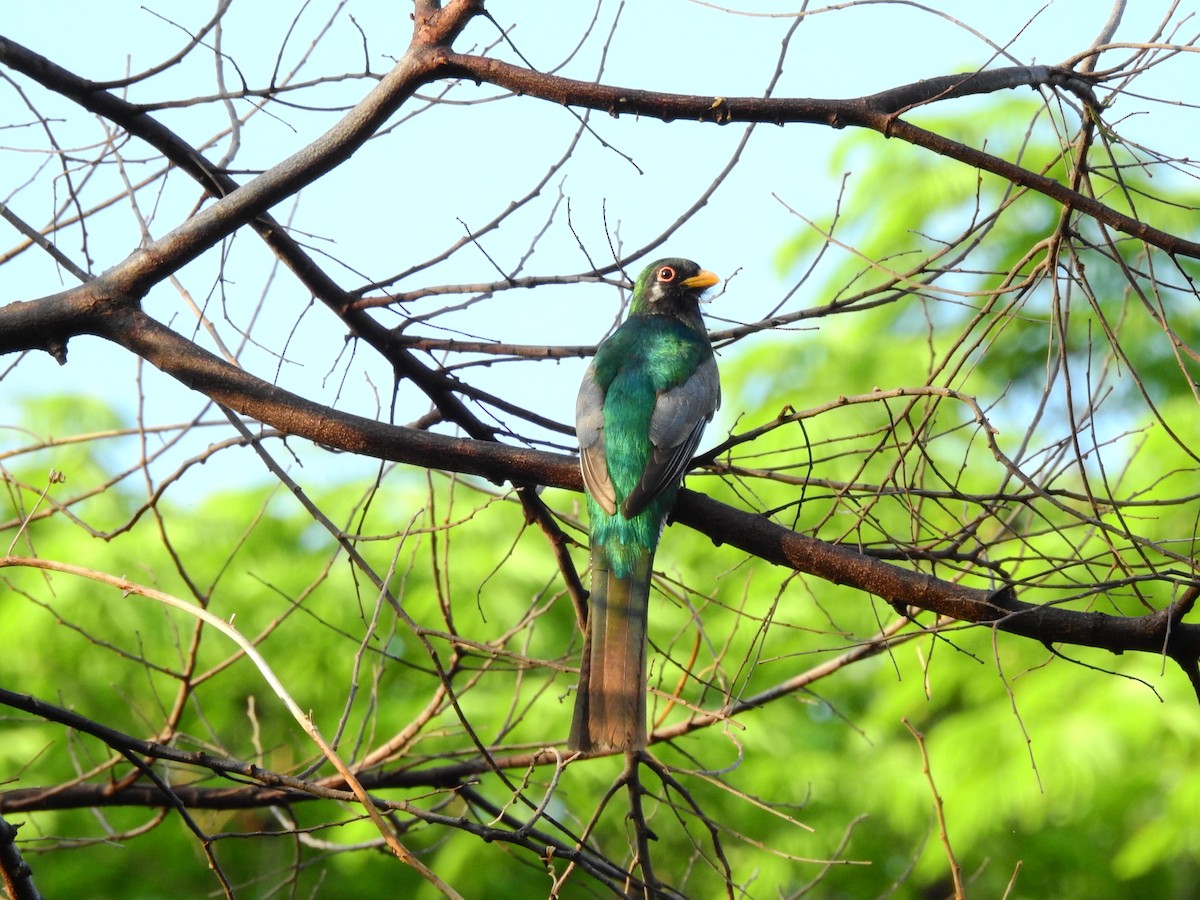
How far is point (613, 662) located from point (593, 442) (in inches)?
38.8

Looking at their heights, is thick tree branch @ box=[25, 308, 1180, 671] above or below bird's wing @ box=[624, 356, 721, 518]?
below

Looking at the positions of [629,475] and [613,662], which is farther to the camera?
[629,475]

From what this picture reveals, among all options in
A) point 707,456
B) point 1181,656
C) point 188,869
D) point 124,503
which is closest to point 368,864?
point 188,869

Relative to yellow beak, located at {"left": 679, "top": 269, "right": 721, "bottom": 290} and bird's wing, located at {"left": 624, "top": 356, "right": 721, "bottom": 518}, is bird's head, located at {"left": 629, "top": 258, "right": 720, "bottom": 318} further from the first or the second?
bird's wing, located at {"left": 624, "top": 356, "right": 721, "bottom": 518}

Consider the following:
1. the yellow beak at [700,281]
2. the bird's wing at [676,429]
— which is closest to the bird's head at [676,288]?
the yellow beak at [700,281]

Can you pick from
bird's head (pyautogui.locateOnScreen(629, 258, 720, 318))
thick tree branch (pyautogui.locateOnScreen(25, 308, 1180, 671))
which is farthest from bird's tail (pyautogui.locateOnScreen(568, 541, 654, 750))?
bird's head (pyautogui.locateOnScreen(629, 258, 720, 318))

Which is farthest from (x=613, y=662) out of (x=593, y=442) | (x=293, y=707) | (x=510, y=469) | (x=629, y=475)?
(x=293, y=707)

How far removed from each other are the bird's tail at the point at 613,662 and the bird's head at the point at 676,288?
202 centimetres

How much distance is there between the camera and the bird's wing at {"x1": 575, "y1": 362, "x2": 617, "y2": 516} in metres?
4.12

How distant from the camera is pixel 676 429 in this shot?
4.55m

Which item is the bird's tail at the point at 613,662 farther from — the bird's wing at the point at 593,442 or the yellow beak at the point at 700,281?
the yellow beak at the point at 700,281

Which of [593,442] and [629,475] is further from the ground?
[593,442]

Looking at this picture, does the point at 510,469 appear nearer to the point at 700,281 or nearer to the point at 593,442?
the point at 593,442

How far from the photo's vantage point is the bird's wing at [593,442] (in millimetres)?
4121
